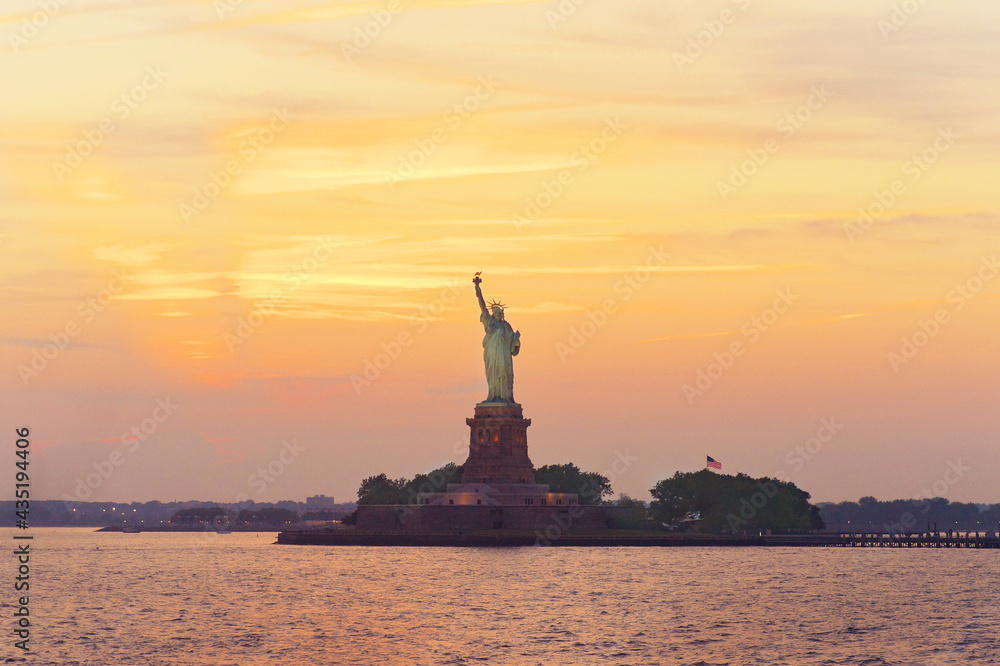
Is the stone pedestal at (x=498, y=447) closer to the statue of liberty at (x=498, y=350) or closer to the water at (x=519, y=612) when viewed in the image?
the statue of liberty at (x=498, y=350)

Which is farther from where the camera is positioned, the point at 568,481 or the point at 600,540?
the point at 568,481

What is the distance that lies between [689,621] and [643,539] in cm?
7107

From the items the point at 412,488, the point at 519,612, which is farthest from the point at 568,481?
the point at 519,612

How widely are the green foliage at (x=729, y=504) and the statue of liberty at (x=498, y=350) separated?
3107cm

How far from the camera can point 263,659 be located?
63750 millimetres

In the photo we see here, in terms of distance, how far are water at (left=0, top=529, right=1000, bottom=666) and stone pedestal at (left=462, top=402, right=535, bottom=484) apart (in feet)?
65.1

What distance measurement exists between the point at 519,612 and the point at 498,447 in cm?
7229

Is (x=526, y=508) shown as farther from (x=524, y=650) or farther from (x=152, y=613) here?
(x=524, y=650)

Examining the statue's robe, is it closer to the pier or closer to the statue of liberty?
the statue of liberty

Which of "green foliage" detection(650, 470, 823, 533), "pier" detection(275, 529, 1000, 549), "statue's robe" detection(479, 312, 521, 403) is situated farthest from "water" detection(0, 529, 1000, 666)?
"green foliage" detection(650, 470, 823, 533)

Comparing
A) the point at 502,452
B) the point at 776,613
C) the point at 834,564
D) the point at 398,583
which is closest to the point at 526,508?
the point at 502,452

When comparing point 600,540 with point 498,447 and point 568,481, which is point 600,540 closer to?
point 498,447

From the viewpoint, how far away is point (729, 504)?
171250 mm

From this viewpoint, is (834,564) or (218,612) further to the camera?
(834,564)
